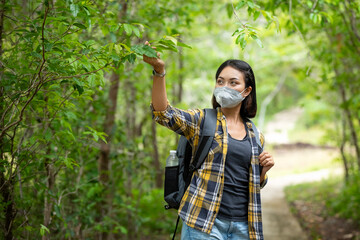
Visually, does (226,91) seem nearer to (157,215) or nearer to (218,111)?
(218,111)

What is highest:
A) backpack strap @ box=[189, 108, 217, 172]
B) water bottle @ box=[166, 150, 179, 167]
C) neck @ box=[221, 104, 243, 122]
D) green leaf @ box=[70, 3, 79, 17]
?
green leaf @ box=[70, 3, 79, 17]

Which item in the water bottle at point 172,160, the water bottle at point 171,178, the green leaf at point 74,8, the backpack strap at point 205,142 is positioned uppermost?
the green leaf at point 74,8

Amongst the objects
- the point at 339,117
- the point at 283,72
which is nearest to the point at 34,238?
the point at 339,117

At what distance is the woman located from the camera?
249 centimetres

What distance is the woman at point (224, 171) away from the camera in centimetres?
249

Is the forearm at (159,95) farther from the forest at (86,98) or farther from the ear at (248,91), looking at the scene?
the ear at (248,91)

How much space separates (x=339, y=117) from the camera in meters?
10.8

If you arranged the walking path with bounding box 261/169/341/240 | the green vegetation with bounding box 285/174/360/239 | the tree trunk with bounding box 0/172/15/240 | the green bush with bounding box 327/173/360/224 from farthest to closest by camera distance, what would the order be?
the green vegetation with bounding box 285/174/360/239 < the green bush with bounding box 327/173/360/224 < the walking path with bounding box 261/169/341/240 < the tree trunk with bounding box 0/172/15/240

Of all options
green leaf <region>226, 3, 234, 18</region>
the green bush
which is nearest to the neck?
green leaf <region>226, 3, 234, 18</region>

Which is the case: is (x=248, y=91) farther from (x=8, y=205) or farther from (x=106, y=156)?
(x=106, y=156)

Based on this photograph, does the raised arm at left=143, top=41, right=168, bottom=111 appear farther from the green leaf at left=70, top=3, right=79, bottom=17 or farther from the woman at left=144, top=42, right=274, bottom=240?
the green leaf at left=70, top=3, right=79, bottom=17

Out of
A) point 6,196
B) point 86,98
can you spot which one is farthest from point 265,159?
point 6,196

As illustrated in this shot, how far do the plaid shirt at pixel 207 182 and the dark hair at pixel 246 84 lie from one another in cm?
37

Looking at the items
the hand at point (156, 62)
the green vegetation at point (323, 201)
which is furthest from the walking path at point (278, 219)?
the hand at point (156, 62)
